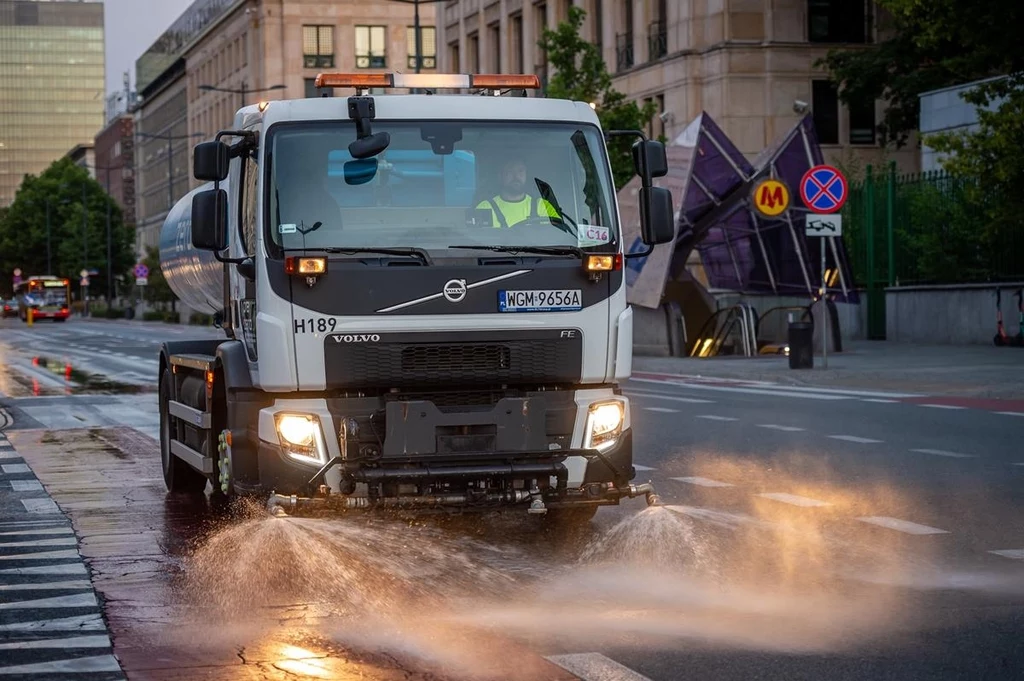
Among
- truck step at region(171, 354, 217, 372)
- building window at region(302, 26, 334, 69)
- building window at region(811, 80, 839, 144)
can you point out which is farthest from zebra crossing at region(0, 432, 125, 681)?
building window at region(302, 26, 334, 69)

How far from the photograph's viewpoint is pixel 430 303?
Answer: 9758 millimetres

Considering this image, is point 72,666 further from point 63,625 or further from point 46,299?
point 46,299

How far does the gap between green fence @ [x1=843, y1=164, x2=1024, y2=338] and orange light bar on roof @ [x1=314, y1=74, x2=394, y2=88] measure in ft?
75.7

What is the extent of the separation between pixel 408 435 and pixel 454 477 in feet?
1.09

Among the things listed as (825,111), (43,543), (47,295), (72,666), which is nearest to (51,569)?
(43,543)

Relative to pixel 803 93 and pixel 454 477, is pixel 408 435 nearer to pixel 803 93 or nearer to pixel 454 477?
pixel 454 477

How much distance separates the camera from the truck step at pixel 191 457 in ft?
37.8

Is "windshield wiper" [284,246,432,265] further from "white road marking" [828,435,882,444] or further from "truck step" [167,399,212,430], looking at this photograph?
"white road marking" [828,435,882,444]

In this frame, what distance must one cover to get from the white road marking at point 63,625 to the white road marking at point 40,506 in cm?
436

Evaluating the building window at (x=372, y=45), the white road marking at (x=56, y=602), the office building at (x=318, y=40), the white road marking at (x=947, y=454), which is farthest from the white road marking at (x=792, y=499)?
the building window at (x=372, y=45)

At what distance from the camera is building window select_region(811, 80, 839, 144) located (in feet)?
176

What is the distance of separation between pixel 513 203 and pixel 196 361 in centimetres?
301

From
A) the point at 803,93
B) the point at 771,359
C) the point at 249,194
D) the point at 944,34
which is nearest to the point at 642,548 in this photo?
the point at 249,194

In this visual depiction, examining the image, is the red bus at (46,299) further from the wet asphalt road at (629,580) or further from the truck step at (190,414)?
the truck step at (190,414)
